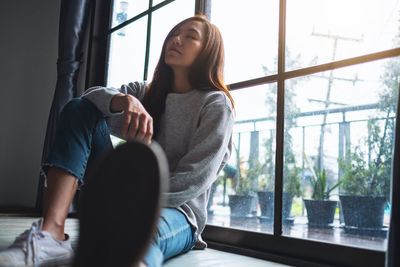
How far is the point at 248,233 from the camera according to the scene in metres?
1.47

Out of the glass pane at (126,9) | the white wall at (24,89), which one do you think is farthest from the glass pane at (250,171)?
the white wall at (24,89)

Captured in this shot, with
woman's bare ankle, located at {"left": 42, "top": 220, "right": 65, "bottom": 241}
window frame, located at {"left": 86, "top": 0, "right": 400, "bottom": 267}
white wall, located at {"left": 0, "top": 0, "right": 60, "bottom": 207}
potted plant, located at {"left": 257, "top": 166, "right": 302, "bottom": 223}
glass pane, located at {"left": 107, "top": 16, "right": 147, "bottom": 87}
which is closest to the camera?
woman's bare ankle, located at {"left": 42, "top": 220, "right": 65, "bottom": 241}

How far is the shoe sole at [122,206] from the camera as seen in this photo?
1.84ft

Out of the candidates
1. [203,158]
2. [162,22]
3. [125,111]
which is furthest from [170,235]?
[162,22]

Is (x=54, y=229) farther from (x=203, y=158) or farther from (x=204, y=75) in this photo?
(x=204, y=75)

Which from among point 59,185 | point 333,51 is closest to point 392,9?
point 333,51

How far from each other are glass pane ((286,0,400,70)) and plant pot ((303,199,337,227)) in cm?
49

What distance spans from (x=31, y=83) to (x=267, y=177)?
2216mm

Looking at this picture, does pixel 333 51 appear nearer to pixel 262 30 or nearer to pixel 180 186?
pixel 262 30

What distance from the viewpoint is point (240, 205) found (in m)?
1.63

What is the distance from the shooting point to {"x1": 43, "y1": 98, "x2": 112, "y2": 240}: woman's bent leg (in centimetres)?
96

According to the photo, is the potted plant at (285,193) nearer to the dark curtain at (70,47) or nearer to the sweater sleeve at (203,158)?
the sweater sleeve at (203,158)

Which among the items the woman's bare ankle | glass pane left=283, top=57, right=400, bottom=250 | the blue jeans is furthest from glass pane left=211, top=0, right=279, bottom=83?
the woman's bare ankle

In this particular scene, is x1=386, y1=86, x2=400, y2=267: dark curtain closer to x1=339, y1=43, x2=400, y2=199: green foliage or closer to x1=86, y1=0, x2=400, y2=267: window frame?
x1=86, y1=0, x2=400, y2=267: window frame
